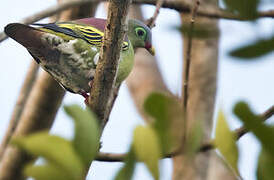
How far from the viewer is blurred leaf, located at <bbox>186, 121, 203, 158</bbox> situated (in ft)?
3.11

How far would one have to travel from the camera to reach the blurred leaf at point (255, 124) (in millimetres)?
778

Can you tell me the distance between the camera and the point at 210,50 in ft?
17.3

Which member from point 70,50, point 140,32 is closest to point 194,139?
point 70,50

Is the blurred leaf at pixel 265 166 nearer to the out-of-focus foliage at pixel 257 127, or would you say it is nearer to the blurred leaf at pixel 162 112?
the out-of-focus foliage at pixel 257 127

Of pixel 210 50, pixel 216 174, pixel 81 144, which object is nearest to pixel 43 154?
pixel 81 144

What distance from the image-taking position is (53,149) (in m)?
0.86

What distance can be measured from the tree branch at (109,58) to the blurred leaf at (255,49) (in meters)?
1.32

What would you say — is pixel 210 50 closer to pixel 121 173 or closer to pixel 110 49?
pixel 110 49

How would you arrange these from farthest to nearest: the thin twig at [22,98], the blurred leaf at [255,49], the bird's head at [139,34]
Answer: the thin twig at [22,98]
the bird's head at [139,34]
the blurred leaf at [255,49]

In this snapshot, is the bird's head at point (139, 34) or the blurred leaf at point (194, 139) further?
the bird's head at point (139, 34)

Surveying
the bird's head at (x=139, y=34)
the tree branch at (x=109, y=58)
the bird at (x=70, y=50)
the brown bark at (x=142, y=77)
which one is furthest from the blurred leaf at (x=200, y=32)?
the brown bark at (x=142, y=77)

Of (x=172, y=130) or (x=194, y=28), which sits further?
(x=172, y=130)

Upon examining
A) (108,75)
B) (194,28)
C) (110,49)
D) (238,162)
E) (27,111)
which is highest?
(194,28)

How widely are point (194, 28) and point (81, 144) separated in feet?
1.01
